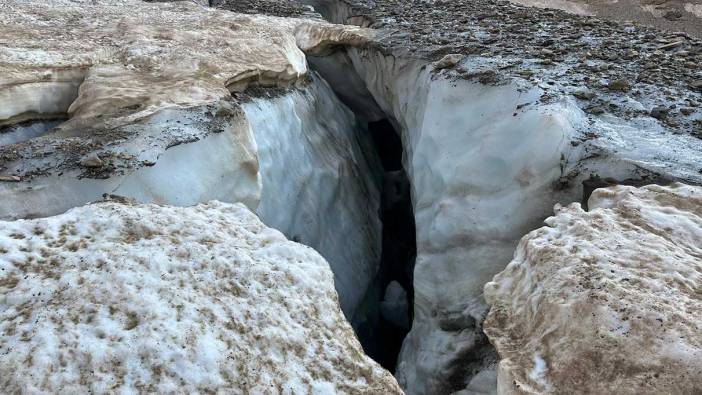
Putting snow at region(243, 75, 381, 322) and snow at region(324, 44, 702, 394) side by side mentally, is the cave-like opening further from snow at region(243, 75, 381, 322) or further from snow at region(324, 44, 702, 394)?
snow at region(324, 44, 702, 394)

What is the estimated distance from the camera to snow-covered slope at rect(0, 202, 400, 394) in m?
2.59

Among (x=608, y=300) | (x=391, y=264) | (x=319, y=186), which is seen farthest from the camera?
(x=391, y=264)

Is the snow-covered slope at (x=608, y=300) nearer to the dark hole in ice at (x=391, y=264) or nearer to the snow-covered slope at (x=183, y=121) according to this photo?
the snow-covered slope at (x=183, y=121)

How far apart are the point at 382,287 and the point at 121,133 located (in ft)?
13.3

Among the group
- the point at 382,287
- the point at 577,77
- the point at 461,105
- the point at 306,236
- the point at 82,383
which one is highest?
the point at 577,77

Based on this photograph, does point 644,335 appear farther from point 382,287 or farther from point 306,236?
point 382,287

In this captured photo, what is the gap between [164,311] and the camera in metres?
2.87

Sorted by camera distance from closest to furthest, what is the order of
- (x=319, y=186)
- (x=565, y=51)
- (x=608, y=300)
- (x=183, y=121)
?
(x=608, y=300) < (x=183, y=121) < (x=565, y=51) < (x=319, y=186)

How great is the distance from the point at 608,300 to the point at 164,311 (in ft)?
7.52

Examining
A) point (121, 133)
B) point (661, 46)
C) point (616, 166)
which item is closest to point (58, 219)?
point (121, 133)

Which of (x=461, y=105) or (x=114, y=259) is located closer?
(x=114, y=259)

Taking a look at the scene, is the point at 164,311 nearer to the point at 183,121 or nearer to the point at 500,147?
the point at 183,121

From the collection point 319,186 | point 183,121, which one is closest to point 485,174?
point 319,186

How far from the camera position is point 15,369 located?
247 cm
